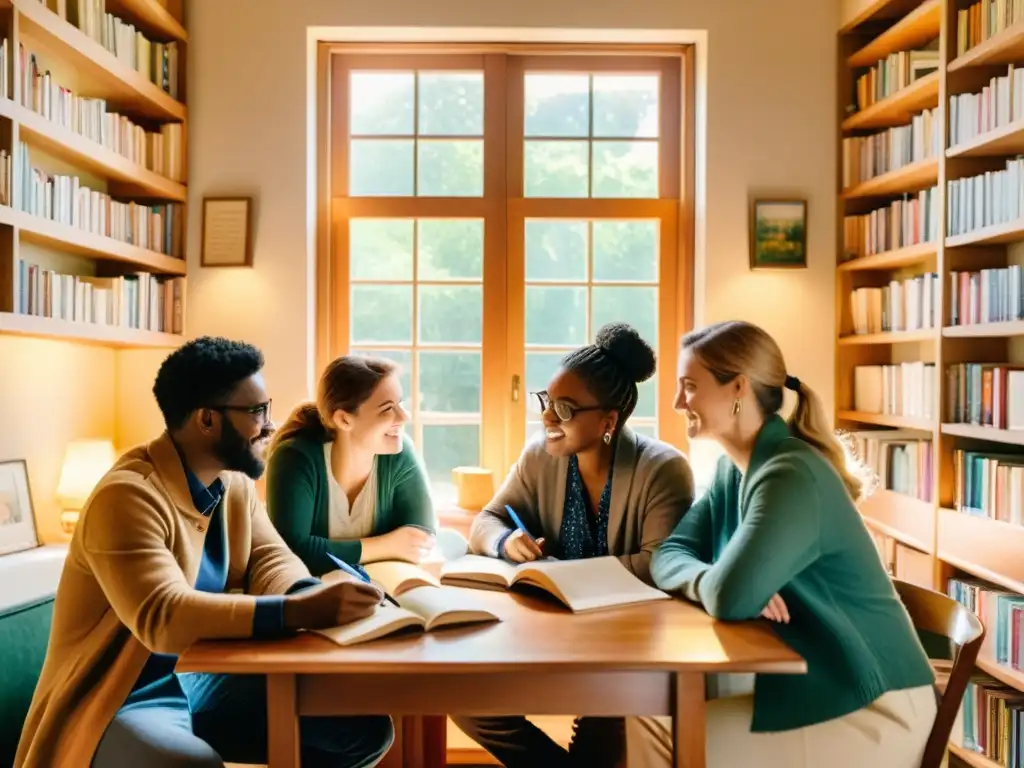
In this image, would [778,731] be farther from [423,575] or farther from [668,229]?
[668,229]

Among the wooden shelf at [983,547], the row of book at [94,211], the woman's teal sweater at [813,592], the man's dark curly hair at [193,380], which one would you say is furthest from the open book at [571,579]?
the row of book at [94,211]

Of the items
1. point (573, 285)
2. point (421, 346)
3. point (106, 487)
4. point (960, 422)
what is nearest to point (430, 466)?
point (421, 346)

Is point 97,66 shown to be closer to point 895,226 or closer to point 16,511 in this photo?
point 16,511

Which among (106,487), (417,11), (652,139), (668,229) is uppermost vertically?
(417,11)

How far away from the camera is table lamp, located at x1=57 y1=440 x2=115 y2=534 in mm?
3266

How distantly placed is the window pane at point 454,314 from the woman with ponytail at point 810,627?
Answer: 7.74ft

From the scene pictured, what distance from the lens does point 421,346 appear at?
4.17 metres

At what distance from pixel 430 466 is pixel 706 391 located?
235 centimetres

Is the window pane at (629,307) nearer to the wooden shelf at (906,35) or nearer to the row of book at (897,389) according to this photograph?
the row of book at (897,389)

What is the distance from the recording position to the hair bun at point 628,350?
246cm

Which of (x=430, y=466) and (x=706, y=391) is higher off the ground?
(x=706, y=391)

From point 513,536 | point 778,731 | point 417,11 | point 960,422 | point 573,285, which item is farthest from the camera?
point 573,285

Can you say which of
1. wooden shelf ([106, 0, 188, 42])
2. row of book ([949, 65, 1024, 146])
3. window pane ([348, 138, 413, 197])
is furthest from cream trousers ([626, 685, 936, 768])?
wooden shelf ([106, 0, 188, 42])

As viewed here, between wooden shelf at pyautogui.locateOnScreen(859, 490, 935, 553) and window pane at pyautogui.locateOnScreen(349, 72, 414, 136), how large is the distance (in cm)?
266
